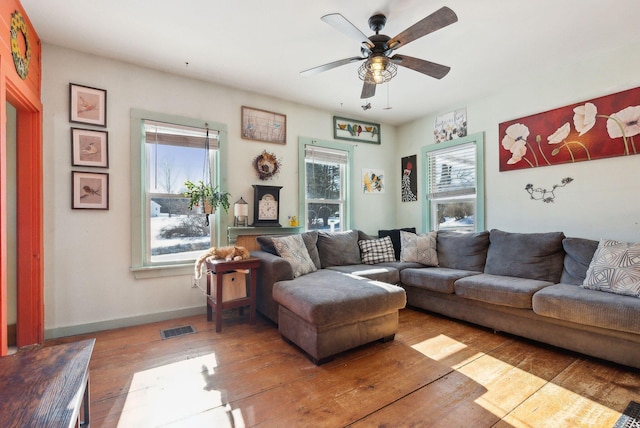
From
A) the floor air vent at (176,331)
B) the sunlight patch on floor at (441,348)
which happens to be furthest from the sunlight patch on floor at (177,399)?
the sunlight patch on floor at (441,348)

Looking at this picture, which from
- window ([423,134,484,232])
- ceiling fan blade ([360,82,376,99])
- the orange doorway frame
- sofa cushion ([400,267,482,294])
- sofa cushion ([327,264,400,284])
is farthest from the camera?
window ([423,134,484,232])

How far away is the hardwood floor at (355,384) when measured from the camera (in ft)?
5.30

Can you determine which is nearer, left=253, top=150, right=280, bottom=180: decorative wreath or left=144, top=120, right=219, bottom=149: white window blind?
left=144, top=120, right=219, bottom=149: white window blind

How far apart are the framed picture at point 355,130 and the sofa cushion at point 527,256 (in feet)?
7.93

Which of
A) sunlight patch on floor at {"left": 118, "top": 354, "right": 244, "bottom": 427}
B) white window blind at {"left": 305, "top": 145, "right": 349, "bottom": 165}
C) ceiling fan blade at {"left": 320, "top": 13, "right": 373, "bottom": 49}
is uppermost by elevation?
ceiling fan blade at {"left": 320, "top": 13, "right": 373, "bottom": 49}

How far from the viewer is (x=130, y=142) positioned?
3010 millimetres

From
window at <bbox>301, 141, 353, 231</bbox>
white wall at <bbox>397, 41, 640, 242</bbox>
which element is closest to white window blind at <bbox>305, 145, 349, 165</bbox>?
window at <bbox>301, 141, 353, 231</bbox>

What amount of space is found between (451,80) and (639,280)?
2.55 metres

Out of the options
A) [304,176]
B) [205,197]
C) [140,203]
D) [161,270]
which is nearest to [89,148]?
[140,203]

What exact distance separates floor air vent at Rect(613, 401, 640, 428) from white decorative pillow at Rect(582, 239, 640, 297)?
0.95m

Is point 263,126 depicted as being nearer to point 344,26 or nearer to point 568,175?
point 344,26

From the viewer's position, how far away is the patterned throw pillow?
400 cm

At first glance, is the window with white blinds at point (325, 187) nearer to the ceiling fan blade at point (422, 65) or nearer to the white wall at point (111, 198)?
the white wall at point (111, 198)

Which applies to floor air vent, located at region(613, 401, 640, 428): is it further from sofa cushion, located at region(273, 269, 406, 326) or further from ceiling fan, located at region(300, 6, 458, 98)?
ceiling fan, located at region(300, 6, 458, 98)
